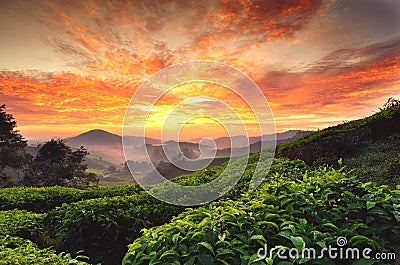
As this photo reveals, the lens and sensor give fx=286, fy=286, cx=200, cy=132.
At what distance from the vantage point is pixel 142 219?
16.2ft

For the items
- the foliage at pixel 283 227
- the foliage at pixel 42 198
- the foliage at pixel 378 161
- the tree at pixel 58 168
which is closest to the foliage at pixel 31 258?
the foliage at pixel 283 227

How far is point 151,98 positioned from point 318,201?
2875mm

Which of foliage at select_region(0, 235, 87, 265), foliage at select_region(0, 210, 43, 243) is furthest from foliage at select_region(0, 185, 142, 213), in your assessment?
foliage at select_region(0, 235, 87, 265)

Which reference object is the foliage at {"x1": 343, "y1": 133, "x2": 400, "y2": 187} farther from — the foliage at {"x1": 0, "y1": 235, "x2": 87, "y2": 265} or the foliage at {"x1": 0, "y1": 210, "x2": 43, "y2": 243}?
the foliage at {"x1": 0, "y1": 210, "x2": 43, "y2": 243}

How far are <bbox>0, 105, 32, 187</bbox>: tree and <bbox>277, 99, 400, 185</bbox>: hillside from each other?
1934 cm

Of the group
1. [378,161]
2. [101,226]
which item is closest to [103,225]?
[101,226]

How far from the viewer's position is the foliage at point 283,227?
2137 mm

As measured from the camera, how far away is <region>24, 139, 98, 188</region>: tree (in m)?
19.7

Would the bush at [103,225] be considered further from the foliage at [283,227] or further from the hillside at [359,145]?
the hillside at [359,145]

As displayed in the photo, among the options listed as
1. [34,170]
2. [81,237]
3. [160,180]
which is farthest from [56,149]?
[81,237]

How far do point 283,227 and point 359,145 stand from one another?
5707mm

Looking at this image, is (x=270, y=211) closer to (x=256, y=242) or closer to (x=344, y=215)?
(x=256, y=242)

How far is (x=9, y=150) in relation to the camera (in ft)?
66.0

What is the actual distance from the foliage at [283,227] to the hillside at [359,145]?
3.23 metres
